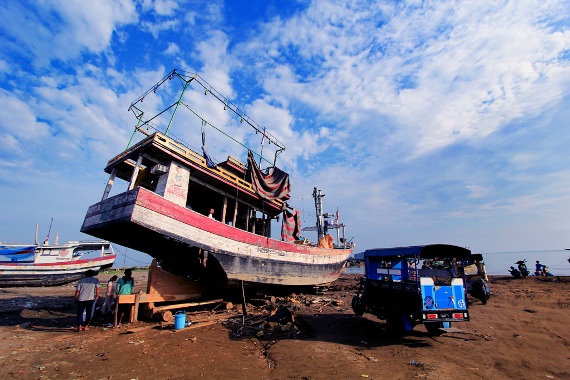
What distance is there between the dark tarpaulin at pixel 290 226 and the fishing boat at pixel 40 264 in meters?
20.6

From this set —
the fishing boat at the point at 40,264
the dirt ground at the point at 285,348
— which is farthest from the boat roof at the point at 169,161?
the fishing boat at the point at 40,264

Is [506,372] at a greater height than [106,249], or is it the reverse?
[106,249]

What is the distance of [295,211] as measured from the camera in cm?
1764

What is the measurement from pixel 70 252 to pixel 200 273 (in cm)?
2020

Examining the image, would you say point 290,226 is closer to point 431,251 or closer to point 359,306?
point 359,306

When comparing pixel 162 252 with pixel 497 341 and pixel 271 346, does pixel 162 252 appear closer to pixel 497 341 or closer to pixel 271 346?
pixel 271 346

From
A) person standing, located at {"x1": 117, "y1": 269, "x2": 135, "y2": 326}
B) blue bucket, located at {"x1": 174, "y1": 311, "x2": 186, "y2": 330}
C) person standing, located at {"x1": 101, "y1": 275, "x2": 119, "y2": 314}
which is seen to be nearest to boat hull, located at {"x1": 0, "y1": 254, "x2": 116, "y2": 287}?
person standing, located at {"x1": 101, "y1": 275, "x2": 119, "y2": 314}

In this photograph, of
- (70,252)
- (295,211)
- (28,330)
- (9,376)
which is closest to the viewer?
(9,376)

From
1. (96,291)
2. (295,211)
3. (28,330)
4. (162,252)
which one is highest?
(295,211)

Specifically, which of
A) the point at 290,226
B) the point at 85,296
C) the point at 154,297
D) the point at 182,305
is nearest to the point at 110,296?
the point at 154,297

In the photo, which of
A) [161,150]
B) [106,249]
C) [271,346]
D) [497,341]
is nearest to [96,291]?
[161,150]

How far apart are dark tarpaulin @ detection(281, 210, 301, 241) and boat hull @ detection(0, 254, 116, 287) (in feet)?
67.7

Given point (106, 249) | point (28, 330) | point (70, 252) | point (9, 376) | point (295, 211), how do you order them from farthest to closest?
1. point (106, 249)
2. point (70, 252)
3. point (295, 211)
4. point (28, 330)
5. point (9, 376)

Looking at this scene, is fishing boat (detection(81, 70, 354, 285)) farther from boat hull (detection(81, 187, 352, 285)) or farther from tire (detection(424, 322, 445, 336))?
tire (detection(424, 322, 445, 336))
